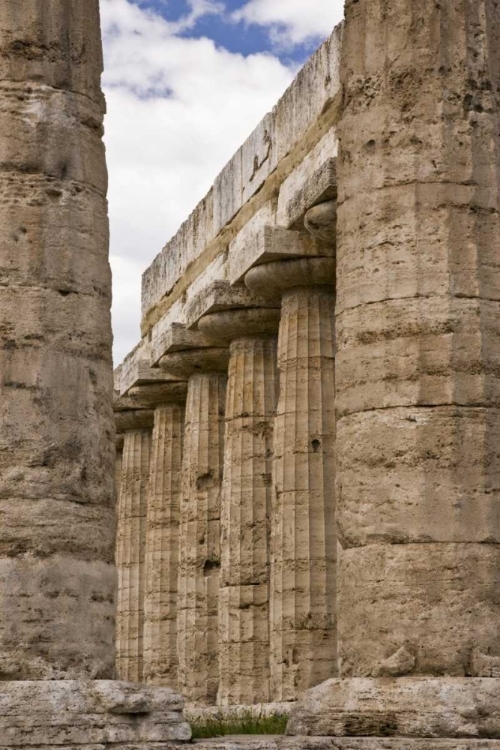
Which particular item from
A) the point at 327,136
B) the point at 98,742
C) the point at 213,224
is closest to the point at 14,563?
the point at 98,742

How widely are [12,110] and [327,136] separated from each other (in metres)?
8.19

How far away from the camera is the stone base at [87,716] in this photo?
588 inches

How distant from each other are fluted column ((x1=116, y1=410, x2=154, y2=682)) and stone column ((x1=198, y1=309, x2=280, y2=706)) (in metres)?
9.21

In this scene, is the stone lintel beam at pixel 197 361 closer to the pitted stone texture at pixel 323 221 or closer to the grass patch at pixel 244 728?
the pitted stone texture at pixel 323 221

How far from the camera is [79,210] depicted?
16.7m

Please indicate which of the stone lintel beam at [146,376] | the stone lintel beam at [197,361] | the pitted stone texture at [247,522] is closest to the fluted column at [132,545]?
the stone lintel beam at [146,376]

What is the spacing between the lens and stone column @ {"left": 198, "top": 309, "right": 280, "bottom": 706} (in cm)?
2552

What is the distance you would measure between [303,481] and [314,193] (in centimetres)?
400

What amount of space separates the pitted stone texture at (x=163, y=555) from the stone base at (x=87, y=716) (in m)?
17.2

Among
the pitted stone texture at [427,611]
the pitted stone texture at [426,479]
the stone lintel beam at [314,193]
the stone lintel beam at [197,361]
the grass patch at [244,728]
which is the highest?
the stone lintel beam at [314,193]

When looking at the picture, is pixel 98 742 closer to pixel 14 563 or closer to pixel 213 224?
pixel 14 563

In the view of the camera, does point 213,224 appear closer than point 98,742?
No

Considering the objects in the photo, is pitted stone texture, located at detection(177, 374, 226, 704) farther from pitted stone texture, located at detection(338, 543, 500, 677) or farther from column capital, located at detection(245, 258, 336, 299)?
pitted stone texture, located at detection(338, 543, 500, 677)

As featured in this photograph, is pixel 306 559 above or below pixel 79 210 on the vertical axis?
below
